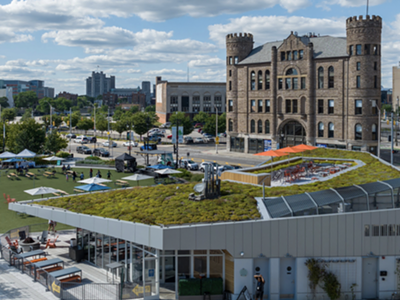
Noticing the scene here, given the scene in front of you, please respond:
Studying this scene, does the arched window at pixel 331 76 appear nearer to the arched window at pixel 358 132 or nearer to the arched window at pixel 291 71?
the arched window at pixel 291 71

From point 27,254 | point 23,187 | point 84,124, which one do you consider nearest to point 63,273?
point 27,254

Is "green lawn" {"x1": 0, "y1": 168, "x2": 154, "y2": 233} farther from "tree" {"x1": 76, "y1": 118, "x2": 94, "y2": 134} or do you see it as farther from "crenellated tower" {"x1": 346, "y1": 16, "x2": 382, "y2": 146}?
"tree" {"x1": 76, "y1": 118, "x2": 94, "y2": 134}

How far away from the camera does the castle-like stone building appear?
202 feet

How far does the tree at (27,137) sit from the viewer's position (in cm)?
6275

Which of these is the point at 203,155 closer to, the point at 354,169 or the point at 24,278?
the point at 354,169

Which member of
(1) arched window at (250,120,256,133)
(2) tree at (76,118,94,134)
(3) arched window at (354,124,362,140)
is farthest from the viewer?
(2) tree at (76,118,94,134)

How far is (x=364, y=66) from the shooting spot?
60.9 m

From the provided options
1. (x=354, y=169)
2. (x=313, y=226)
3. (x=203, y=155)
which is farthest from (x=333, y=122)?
(x=313, y=226)

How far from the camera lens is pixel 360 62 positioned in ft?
200

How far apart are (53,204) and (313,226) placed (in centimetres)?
1367

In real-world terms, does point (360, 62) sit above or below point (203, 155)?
above

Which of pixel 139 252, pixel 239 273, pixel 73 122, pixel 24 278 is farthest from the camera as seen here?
pixel 73 122

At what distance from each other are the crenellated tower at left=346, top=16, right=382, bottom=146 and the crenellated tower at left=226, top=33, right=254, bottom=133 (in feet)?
60.5

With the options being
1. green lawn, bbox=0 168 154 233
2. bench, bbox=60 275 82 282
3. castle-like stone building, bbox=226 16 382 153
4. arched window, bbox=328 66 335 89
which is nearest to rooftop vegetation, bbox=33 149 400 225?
bench, bbox=60 275 82 282
